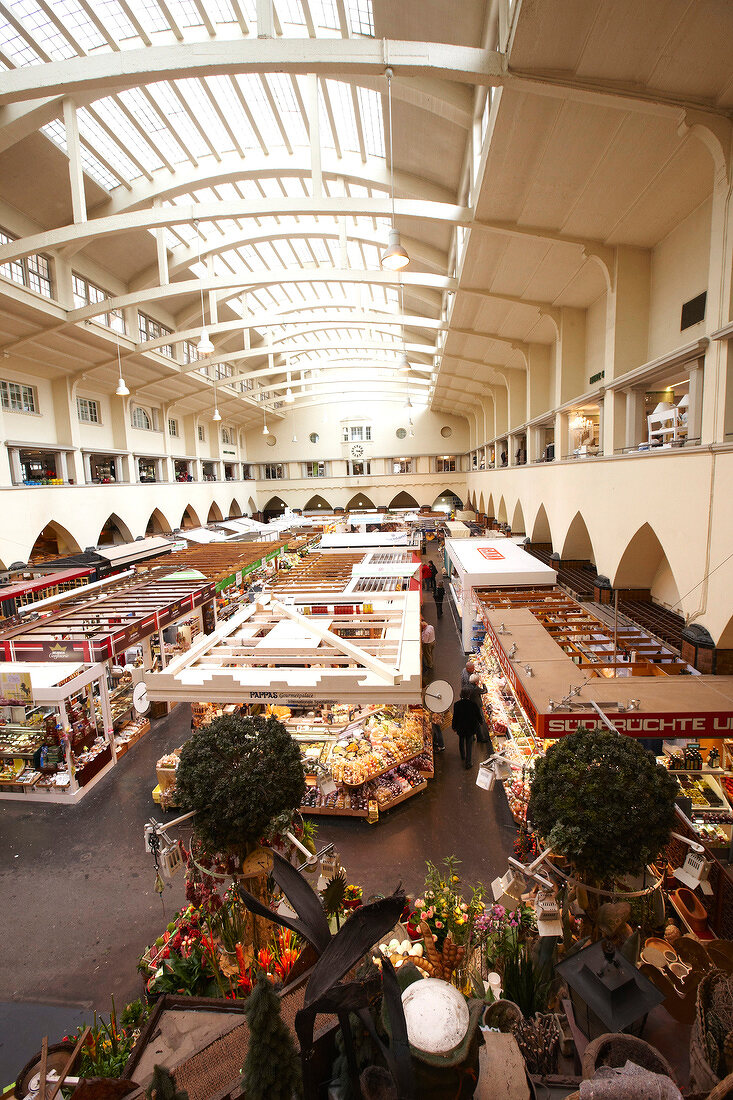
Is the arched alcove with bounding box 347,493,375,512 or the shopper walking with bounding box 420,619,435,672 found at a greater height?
the arched alcove with bounding box 347,493,375,512

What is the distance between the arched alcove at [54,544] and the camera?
14477mm

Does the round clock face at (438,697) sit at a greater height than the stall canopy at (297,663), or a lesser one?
lesser

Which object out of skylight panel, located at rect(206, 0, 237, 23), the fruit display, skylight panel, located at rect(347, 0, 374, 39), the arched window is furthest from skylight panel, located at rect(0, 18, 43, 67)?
the arched window

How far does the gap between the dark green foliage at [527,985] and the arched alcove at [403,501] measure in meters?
32.2

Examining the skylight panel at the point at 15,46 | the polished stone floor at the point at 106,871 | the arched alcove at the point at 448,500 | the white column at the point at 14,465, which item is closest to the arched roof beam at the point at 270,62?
the skylight panel at the point at 15,46

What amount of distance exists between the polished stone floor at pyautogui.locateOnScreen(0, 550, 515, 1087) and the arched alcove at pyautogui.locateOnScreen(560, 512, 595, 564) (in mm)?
4974

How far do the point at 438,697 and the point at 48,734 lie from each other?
5.58 m

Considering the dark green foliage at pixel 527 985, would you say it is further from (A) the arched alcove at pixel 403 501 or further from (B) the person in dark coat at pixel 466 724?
(A) the arched alcove at pixel 403 501

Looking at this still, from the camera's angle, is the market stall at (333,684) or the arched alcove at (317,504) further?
the arched alcove at (317,504)

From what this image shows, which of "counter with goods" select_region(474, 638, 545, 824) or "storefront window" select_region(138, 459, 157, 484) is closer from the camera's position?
"counter with goods" select_region(474, 638, 545, 824)

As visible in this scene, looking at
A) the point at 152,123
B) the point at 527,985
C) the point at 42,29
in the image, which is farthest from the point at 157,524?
the point at 527,985

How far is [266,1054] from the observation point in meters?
1.46

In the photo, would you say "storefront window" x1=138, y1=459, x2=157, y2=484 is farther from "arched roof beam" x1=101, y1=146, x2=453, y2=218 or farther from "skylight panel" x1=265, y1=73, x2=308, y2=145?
"skylight panel" x1=265, y1=73, x2=308, y2=145

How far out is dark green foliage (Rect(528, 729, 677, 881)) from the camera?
2256 mm
